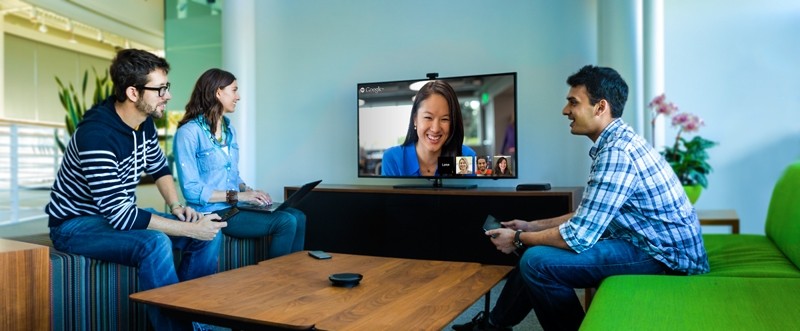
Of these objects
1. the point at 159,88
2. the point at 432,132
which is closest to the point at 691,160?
the point at 432,132

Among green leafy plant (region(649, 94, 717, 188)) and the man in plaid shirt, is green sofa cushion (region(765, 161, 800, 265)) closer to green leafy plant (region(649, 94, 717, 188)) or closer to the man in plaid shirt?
the man in plaid shirt

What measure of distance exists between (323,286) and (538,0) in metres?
2.76

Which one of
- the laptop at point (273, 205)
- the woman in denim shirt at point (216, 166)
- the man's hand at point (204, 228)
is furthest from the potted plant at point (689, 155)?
the man's hand at point (204, 228)

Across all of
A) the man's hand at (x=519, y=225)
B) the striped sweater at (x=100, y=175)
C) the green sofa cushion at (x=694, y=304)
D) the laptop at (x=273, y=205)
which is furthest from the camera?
Answer: the laptop at (x=273, y=205)

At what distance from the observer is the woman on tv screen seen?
381cm

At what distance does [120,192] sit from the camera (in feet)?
6.63

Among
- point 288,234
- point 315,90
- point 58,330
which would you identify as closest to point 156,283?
point 58,330

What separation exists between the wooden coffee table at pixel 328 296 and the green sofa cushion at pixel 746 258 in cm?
76

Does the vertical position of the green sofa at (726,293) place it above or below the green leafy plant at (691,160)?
below

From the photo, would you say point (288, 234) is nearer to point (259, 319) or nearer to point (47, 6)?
point (259, 319)

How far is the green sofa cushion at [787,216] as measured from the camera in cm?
201

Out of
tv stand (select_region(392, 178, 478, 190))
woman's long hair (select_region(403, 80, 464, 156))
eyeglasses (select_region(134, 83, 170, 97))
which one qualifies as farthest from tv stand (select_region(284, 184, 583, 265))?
eyeglasses (select_region(134, 83, 170, 97))

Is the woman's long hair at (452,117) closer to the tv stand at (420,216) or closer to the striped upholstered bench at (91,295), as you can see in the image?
the tv stand at (420,216)

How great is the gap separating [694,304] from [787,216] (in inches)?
35.8
